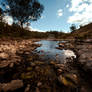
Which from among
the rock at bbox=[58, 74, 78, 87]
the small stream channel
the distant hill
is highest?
the distant hill

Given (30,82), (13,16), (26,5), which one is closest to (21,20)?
(13,16)

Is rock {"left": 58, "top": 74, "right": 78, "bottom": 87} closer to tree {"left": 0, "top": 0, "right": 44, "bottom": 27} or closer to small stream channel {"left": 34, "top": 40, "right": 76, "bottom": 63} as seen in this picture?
small stream channel {"left": 34, "top": 40, "right": 76, "bottom": 63}

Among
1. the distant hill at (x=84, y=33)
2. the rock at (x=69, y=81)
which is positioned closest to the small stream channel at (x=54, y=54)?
the rock at (x=69, y=81)

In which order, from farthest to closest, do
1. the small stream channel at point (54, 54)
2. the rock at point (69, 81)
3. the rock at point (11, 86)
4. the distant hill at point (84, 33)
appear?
1. the distant hill at point (84, 33)
2. the small stream channel at point (54, 54)
3. the rock at point (69, 81)
4. the rock at point (11, 86)

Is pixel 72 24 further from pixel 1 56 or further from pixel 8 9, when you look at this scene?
pixel 1 56

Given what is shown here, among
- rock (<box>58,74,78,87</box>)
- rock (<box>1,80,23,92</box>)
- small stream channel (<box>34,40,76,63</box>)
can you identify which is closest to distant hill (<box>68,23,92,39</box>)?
small stream channel (<box>34,40,76,63</box>)

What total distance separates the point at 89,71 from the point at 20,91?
2.49 metres

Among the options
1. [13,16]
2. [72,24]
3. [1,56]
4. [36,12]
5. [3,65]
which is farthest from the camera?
[72,24]

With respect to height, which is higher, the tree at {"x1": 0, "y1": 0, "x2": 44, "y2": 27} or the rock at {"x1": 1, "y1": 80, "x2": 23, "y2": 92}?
the tree at {"x1": 0, "y1": 0, "x2": 44, "y2": 27}

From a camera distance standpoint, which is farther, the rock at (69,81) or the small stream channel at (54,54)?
the small stream channel at (54,54)

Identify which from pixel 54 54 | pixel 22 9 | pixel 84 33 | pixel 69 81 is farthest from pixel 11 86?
pixel 84 33

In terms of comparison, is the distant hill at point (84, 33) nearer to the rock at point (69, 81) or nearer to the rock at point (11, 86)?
the rock at point (69, 81)

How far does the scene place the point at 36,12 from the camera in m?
20.7

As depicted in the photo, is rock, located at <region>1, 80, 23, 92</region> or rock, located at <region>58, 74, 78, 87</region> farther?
rock, located at <region>58, 74, 78, 87</region>
